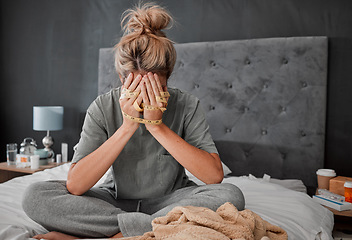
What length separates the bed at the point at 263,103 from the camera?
209 centimetres

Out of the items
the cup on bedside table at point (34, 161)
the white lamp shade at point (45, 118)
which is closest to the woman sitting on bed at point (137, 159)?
the cup on bedside table at point (34, 161)

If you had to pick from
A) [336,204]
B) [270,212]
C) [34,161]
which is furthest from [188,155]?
[34,161]

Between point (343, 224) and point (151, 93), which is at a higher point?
point (151, 93)

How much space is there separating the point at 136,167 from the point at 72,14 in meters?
2.42

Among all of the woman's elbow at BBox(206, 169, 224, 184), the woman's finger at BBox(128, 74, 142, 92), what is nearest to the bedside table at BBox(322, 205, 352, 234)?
the woman's elbow at BBox(206, 169, 224, 184)

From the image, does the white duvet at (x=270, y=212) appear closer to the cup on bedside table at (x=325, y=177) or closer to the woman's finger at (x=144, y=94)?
the cup on bedside table at (x=325, y=177)

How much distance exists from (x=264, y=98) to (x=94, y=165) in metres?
1.50

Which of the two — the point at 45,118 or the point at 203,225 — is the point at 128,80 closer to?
the point at 203,225

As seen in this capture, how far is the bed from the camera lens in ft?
6.86

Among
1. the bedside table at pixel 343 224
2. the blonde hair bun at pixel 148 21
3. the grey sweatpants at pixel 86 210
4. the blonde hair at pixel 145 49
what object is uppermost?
the blonde hair bun at pixel 148 21

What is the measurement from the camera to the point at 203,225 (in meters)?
0.83

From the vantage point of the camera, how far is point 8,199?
57.5 inches

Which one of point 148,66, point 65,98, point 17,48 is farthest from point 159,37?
point 17,48

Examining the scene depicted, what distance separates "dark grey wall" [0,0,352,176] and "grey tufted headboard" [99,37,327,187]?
0.49ft
